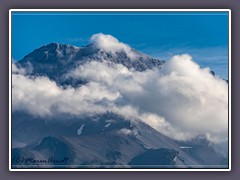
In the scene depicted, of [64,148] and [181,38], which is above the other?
[181,38]

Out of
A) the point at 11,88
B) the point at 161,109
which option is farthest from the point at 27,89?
the point at 161,109

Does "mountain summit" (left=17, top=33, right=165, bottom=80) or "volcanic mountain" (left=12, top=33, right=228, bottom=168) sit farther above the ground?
"mountain summit" (left=17, top=33, right=165, bottom=80)

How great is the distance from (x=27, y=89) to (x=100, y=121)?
5.51 feet

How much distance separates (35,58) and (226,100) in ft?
13.5

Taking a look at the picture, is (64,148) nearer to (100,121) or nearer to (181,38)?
(100,121)

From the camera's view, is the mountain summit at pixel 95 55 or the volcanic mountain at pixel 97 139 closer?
the volcanic mountain at pixel 97 139

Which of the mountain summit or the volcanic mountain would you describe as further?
the mountain summit

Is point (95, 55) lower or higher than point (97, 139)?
higher

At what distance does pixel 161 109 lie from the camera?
37656mm

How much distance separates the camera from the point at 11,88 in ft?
123

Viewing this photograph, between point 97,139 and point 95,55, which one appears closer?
point 97,139

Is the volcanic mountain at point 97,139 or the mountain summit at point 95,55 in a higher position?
the mountain summit at point 95,55
